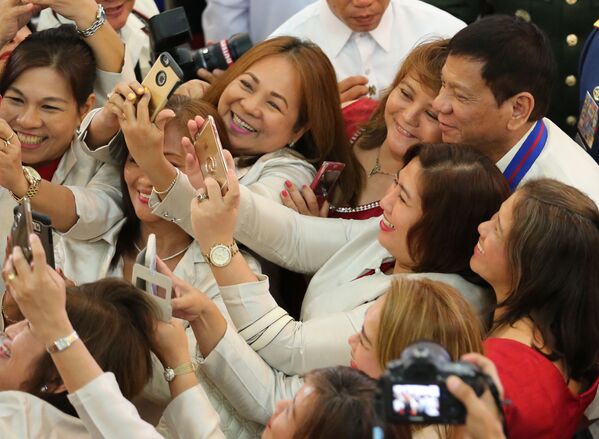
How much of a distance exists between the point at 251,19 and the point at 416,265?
2.11 metres

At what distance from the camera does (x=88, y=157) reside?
9.85ft

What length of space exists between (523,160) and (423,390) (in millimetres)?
1378

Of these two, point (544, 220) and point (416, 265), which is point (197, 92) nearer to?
point (416, 265)

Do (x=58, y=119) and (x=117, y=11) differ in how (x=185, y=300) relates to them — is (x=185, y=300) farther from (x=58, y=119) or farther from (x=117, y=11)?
(x=117, y=11)

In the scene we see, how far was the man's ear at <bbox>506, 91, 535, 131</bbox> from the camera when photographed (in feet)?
8.66

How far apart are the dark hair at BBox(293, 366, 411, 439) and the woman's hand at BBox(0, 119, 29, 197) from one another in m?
1.19

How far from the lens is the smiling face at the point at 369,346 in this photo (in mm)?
2016

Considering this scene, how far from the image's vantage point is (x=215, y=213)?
2387 millimetres

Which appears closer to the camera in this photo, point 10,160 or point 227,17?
point 10,160

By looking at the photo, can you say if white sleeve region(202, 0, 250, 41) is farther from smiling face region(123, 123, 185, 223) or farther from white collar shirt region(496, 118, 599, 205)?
white collar shirt region(496, 118, 599, 205)

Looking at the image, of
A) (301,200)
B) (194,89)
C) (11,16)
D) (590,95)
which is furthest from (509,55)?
(11,16)

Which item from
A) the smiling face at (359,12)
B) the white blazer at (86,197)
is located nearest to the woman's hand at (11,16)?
the white blazer at (86,197)

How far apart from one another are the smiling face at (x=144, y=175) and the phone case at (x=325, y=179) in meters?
0.39

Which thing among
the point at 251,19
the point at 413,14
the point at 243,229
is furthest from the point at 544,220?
the point at 251,19
